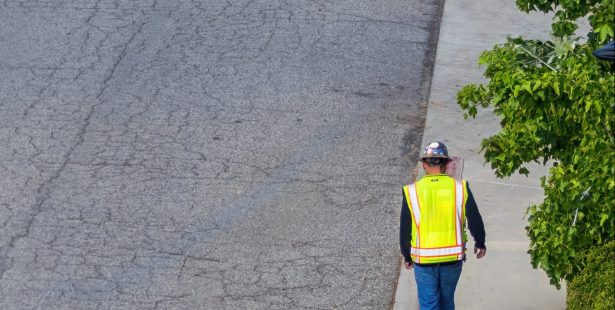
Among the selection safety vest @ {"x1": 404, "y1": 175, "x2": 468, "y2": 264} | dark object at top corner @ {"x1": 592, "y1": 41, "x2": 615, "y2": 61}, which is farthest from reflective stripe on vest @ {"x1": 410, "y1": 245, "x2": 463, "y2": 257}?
dark object at top corner @ {"x1": 592, "y1": 41, "x2": 615, "y2": 61}

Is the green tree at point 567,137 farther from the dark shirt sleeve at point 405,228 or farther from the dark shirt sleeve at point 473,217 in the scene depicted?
the dark shirt sleeve at point 405,228

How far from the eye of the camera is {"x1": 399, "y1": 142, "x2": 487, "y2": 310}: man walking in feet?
25.3

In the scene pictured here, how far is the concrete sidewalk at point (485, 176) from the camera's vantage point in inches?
356

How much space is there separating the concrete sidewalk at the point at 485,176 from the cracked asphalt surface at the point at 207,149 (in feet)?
0.80

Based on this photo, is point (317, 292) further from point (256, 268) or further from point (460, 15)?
point (460, 15)

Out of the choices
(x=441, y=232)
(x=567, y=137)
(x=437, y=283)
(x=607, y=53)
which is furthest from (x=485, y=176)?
(x=607, y=53)

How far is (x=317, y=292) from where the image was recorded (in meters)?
9.02

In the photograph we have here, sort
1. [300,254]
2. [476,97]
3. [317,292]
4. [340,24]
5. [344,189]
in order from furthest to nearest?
[340,24] < [344,189] < [300,254] < [317,292] < [476,97]

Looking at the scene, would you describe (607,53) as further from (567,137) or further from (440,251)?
(440,251)

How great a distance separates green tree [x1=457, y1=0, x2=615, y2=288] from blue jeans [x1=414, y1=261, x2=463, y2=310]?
0.67 m

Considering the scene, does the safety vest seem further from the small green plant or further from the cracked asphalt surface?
the cracked asphalt surface

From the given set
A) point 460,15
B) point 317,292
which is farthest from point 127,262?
point 460,15

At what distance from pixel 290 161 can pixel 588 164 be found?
4789 mm

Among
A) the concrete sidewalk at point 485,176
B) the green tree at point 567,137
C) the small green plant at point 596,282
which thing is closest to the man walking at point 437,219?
the green tree at point 567,137
